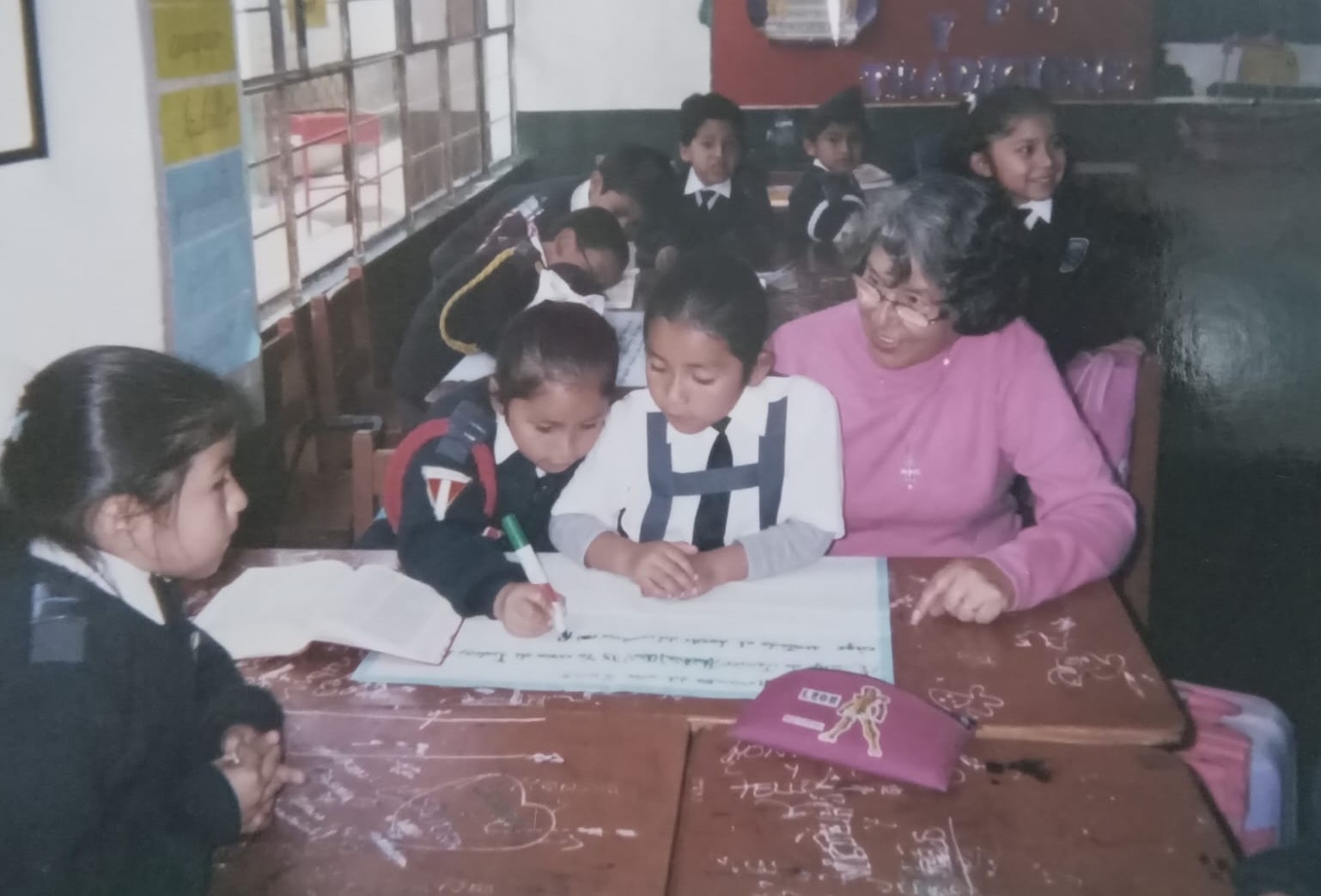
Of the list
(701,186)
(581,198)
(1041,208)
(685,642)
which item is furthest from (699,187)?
(685,642)

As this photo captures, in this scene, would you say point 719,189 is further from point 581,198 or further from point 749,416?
point 749,416

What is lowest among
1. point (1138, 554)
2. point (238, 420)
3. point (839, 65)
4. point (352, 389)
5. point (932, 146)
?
point (1138, 554)

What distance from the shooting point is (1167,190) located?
2090 mm

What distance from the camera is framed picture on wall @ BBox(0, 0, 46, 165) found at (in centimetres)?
120

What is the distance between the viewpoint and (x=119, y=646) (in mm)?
729

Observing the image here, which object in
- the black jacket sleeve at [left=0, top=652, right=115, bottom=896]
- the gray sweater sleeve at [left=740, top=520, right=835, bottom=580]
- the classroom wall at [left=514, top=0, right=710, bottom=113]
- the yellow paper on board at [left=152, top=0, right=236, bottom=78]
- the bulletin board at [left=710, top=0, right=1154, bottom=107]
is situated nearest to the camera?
the black jacket sleeve at [left=0, top=652, right=115, bottom=896]

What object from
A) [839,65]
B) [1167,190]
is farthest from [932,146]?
[1167,190]

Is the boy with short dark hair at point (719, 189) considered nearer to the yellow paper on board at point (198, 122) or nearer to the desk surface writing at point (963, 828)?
the yellow paper on board at point (198, 122)

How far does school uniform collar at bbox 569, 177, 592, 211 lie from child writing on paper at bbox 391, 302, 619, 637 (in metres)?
0.83

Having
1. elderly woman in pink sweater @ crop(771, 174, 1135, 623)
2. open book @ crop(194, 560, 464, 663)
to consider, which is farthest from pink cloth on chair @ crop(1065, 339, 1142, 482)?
open book @ crop(194, 560, 464, 663)

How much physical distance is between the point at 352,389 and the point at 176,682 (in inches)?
55.8

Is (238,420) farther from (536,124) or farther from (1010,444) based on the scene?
(536,124)

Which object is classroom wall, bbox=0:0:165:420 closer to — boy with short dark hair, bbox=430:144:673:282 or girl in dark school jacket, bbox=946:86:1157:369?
boy with short dark hair, bbox=430:144:673:282

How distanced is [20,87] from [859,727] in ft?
3.48
